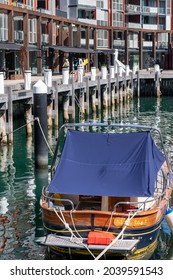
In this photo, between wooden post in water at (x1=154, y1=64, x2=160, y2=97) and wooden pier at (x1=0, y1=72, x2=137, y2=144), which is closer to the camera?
wooden pier at (x1=0, y1=72, x2=137, y2=144)

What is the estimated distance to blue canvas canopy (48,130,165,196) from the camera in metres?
16.6

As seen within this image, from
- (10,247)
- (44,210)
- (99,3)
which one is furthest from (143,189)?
(99,3)

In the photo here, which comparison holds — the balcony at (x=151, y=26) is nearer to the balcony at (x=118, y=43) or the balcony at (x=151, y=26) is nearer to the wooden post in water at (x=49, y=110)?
the balcony at (x=118, y=43)

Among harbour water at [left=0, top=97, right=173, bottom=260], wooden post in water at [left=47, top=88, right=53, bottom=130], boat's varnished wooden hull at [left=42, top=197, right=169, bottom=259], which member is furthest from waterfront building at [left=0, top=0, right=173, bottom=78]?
boat's varnished wooden hull at [left=42, top=197, right=169, bottom=259]

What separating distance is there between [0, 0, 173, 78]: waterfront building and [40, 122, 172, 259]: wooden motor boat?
33443 mm

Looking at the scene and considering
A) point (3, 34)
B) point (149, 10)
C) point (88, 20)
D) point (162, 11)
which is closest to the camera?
point (3, 34)

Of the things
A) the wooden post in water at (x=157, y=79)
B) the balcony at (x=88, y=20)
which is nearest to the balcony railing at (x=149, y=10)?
the balcony at (x=88, y=20)

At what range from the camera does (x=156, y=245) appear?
17406 millimetres

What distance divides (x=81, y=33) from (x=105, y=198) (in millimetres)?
68596

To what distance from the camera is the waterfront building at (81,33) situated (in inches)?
2232

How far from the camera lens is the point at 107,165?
57.0 feet

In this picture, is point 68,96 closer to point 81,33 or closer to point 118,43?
point 81,33

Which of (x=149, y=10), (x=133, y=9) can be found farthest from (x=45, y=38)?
(x=149, y=10)

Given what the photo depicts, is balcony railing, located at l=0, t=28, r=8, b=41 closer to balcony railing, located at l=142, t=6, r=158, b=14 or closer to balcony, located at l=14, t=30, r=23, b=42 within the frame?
balcony, located at l=14, t=30, r=23, b=42
